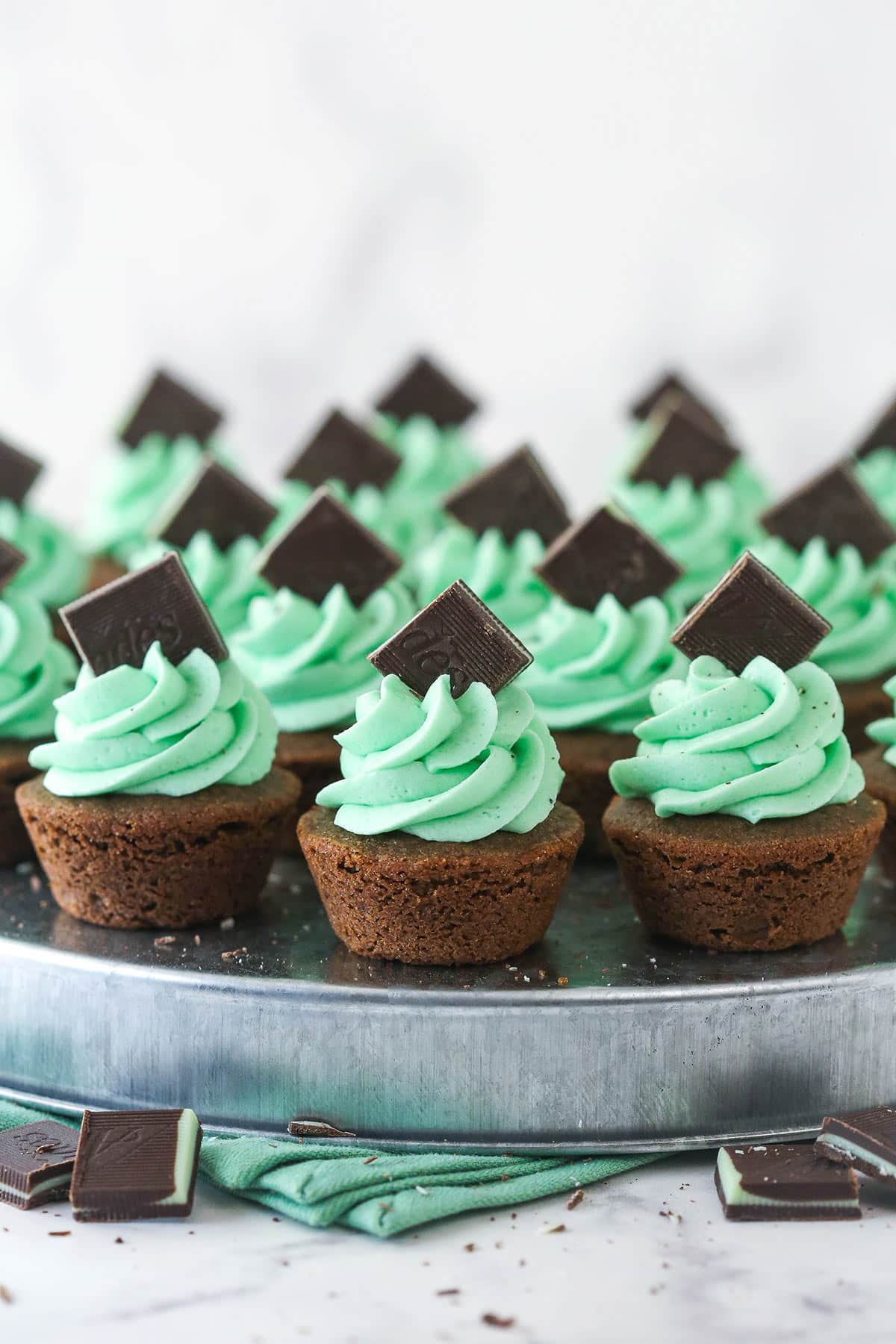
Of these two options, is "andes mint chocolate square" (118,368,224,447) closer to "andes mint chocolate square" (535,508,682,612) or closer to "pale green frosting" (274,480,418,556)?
"pale green frosting" (274,480,418,556)

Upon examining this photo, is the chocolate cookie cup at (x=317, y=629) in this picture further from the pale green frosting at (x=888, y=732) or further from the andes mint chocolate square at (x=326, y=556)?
the pale green frosting at (x=888, y=732)

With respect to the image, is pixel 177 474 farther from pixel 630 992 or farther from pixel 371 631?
pixel 630 992

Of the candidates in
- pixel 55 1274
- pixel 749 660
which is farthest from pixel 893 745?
pixel 55 1274

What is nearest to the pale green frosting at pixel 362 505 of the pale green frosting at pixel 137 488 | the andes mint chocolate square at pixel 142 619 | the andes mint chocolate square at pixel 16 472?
the pale green frosting at pixel 137 488

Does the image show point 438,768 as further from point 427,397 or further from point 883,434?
point 427,397

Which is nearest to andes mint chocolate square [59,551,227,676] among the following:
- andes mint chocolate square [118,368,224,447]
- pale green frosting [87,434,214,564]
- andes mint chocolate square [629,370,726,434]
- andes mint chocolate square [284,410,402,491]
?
andes mint chocolate square [284,410,402,491]
